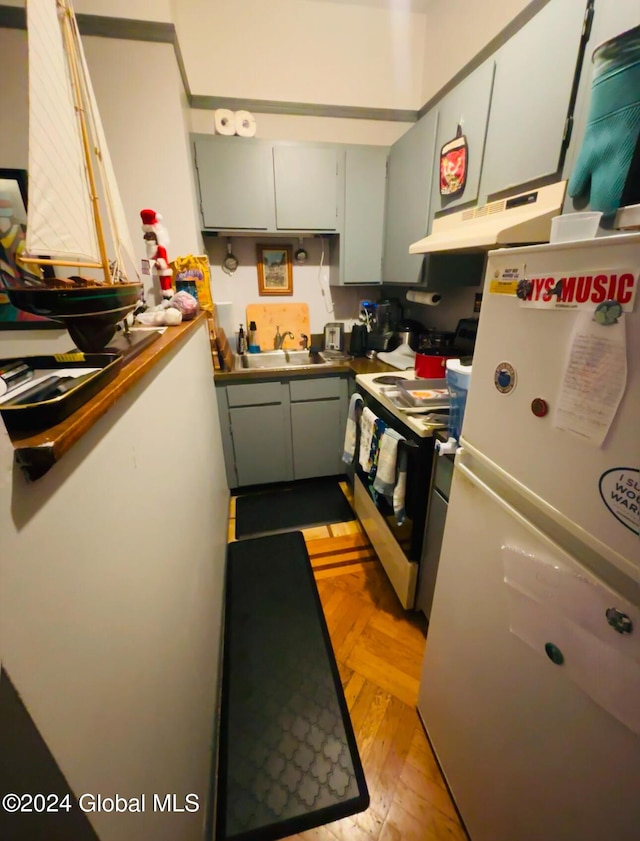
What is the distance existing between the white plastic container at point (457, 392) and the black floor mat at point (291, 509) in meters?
1.16

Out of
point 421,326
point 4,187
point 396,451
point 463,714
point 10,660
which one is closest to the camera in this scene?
point 10,660

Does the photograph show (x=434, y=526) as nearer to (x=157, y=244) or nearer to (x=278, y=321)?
(x=157, y=244)

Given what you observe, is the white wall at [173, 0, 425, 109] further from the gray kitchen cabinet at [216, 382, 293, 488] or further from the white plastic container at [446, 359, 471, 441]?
the white plastic container at [446, 359, 471, 441]

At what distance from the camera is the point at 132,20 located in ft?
4.78

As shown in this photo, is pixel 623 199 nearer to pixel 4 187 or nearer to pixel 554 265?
pixel 554 265

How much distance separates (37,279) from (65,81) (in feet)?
3.26

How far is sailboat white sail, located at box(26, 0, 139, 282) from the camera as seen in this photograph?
0.61 metres

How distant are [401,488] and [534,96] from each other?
1.34 m

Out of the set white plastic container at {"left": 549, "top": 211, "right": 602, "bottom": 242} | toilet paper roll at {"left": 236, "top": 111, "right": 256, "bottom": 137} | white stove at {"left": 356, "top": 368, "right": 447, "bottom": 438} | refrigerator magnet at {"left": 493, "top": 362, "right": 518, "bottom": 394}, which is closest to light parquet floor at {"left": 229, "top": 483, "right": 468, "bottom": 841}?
white stove at {"left": 356, "top": 368, "right": 447, "bottom": 438}

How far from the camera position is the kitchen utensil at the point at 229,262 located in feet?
7.46

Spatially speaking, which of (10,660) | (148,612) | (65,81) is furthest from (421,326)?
(10,660)

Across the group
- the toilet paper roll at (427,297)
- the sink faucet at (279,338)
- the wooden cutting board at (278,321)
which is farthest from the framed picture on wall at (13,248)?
the toilet paper roll at (427,297)

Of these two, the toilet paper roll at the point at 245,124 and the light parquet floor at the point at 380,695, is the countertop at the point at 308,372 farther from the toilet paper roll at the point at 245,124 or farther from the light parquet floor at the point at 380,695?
the toilet paper roll at the point at 245,124

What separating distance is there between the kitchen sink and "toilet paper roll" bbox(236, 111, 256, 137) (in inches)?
50.3
